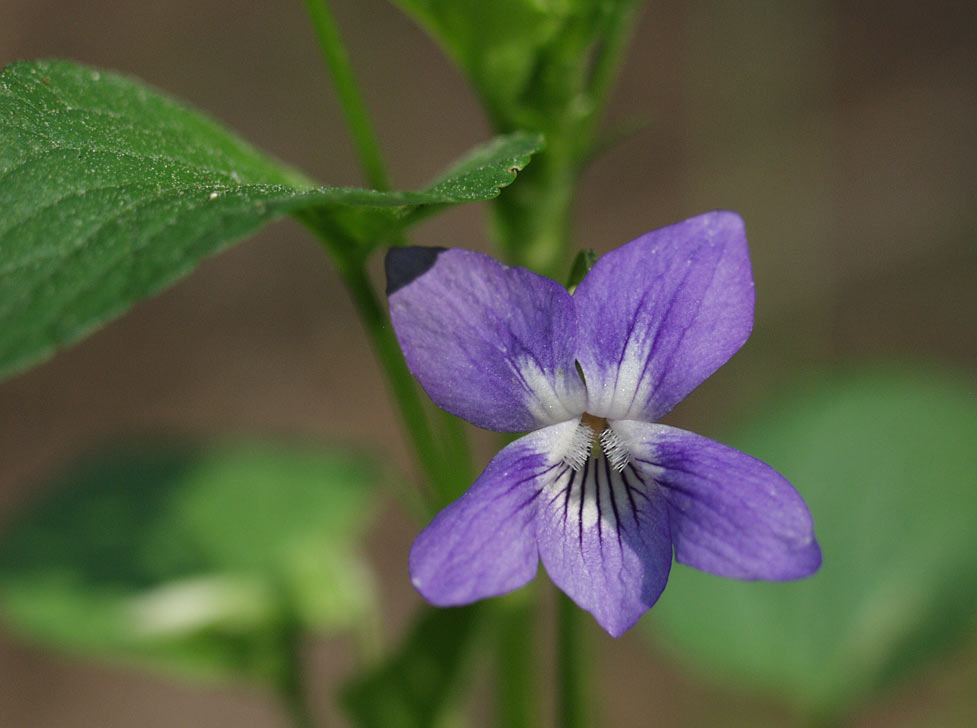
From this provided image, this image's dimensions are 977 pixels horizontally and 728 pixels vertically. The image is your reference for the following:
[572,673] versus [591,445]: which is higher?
[591,445]

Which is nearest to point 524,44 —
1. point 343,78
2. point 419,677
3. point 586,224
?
point 343,78

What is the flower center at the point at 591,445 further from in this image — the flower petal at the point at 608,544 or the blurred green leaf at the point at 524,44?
the blurred green leaf at the point at 524,44

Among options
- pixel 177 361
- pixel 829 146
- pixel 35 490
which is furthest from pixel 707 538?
pixel 829 146

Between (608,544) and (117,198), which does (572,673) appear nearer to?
(608,544)

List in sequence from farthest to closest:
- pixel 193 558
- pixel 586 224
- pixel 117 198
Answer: pixel 586 224 < pixel 193 558 < pixel 117 198

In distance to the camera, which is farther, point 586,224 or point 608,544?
point 586,224

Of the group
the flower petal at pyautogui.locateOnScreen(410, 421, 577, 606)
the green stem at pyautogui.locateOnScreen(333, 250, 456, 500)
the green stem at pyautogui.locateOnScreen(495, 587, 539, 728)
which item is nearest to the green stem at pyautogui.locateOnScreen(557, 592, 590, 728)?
the green stem at pyautogui.locateOnScreen(495, 587, 539, 728)

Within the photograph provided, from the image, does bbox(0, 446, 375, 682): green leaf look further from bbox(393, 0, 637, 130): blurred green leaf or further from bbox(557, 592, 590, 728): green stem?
bbox(393, 0, 637, 130): blurred green leaf

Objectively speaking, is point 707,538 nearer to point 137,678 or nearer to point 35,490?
point 35,490
